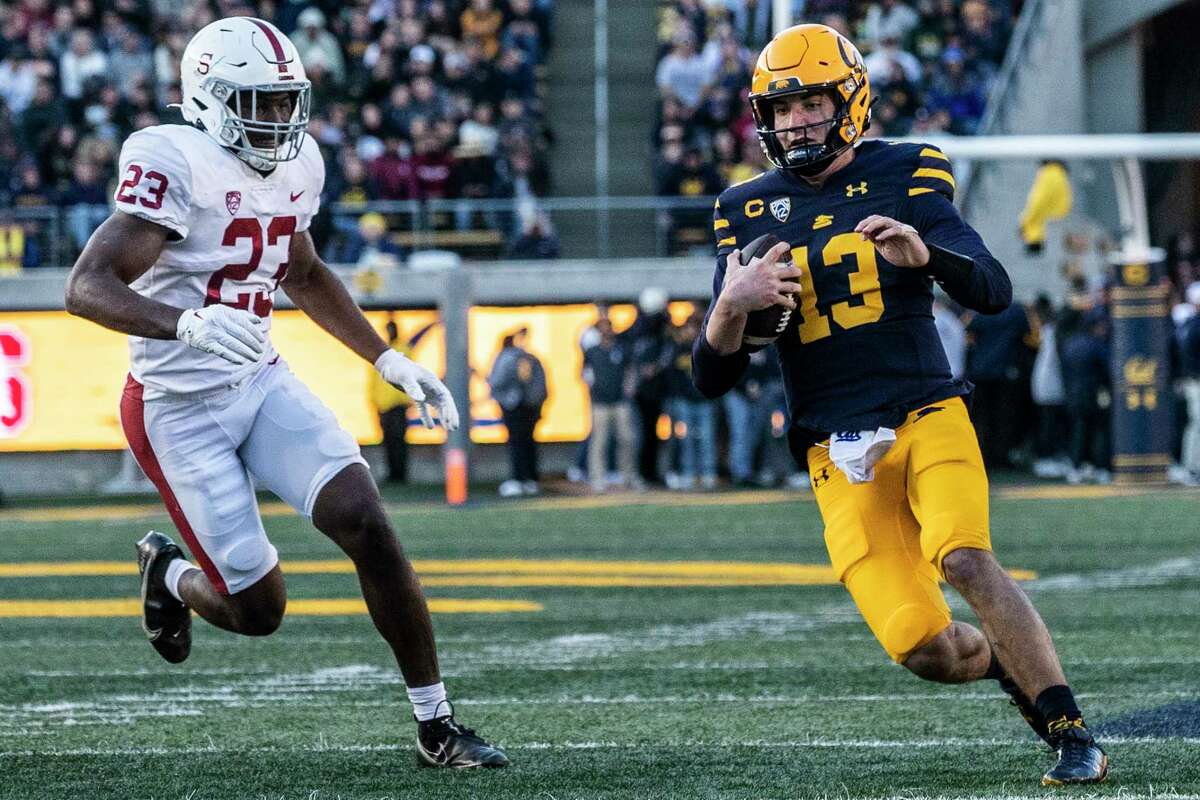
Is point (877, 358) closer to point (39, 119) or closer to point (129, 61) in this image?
point (39, 119)

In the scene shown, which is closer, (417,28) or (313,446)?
(313,446)

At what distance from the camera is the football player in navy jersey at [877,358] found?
13.4 ft

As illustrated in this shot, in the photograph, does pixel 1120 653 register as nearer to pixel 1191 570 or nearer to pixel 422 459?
pixel 1191 570

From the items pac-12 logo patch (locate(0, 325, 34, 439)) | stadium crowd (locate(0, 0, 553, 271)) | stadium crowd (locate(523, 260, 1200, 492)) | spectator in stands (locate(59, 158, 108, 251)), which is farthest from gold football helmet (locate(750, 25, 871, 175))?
pac-12 logo patch (locate(0, 325, 34, 439))

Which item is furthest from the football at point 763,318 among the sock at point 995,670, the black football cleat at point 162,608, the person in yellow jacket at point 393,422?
the person in yellow jacket at point 393,422

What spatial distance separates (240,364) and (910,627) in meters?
1.60

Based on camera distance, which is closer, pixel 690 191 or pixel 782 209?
pixel 782 209

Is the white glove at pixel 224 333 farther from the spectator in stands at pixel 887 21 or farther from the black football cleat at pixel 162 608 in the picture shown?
the spectator in stands at pixel 887 21

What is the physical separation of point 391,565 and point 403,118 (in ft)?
44.4

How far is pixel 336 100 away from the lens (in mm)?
18188

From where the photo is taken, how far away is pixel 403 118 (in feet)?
58.2

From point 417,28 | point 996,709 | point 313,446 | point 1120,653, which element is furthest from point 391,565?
point 417,28

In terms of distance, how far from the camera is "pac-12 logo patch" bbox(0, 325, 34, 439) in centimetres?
1741

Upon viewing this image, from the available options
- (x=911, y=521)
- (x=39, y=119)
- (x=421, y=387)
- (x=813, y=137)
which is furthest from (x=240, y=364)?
(x=39, y=119)
